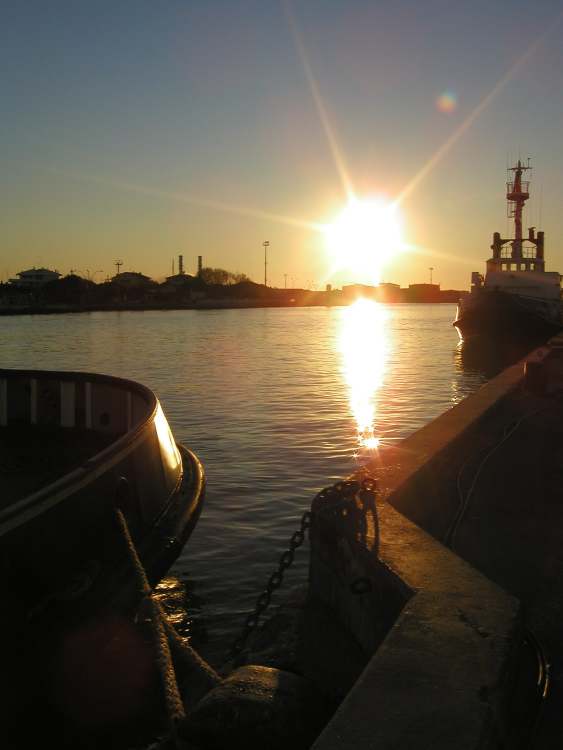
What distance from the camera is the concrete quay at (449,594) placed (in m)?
2.91

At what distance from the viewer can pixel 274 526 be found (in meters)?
9.16

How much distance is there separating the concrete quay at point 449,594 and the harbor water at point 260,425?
5.30ft

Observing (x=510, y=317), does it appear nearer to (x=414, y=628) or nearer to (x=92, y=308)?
(x=414, y=628)

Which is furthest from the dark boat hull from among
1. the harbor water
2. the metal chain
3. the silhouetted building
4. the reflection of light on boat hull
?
the silhouetted building

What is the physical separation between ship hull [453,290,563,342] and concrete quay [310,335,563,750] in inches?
1630

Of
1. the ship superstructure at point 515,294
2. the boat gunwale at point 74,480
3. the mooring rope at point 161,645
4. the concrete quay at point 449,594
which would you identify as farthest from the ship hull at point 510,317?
the mooring rope at point 161,645

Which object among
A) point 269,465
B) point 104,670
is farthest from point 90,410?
point 269,465

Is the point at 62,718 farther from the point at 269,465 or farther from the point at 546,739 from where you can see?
the point at 269,465

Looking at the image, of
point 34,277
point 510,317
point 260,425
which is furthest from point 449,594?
point 34,277

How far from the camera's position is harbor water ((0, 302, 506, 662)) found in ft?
25.2

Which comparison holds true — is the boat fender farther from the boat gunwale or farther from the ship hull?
the ship hull

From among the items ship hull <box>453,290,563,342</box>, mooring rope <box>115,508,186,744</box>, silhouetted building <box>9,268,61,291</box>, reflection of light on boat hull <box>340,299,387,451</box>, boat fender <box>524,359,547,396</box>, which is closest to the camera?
mooring rope <box>115,508,186,744</box>

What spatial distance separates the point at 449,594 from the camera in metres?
3.99

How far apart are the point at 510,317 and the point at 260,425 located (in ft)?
116
